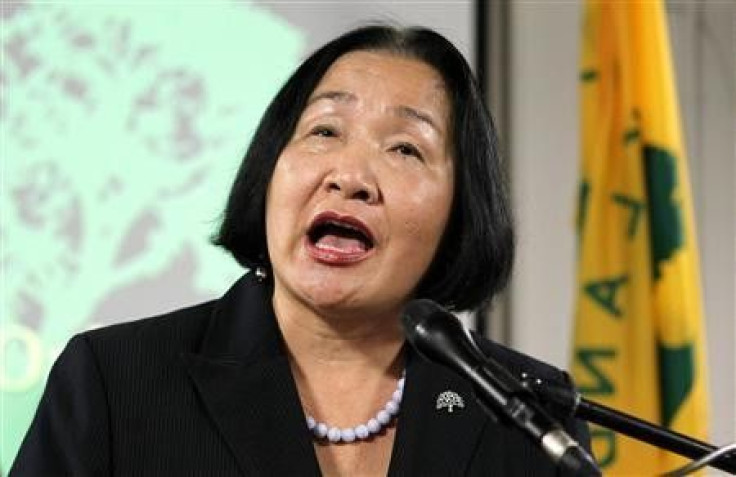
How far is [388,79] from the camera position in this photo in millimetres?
1809

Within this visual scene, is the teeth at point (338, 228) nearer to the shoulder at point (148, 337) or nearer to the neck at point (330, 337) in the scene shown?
the neck at point (330, 337)

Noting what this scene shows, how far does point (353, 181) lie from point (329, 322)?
21 centimetres

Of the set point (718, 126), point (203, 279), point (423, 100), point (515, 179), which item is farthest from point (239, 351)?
point (718, 126)

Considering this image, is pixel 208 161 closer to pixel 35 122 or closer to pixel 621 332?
pixel 35 122

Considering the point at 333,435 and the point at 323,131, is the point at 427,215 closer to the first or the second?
the point at 323,131

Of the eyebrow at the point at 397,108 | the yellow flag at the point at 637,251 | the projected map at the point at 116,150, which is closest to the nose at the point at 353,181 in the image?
the eyebrow at the point at 397,108

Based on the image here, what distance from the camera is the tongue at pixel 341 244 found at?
1705mm

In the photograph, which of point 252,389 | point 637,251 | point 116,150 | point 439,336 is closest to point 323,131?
point 252,389

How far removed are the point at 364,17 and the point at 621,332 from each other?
1038mm

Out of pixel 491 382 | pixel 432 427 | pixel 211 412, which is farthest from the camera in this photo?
pixel 432 427

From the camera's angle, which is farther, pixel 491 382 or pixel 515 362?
pixel 515 362

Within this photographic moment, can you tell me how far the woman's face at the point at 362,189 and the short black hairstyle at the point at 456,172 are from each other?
3cm

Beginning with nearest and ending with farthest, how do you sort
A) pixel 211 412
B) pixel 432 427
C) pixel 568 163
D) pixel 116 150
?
pixel 211 412 < pixel 432 427 < pixel 116 150 < pixel 568 163

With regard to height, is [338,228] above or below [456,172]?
below
